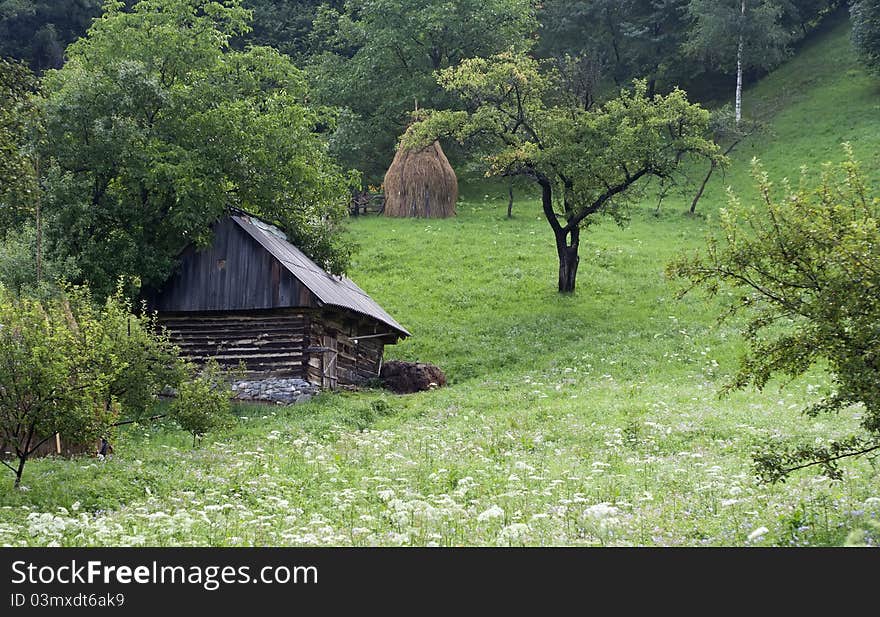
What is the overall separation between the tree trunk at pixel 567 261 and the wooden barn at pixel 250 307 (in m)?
12.7

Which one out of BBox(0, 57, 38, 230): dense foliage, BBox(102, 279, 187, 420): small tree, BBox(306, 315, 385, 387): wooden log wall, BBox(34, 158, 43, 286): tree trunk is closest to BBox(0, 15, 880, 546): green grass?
BBox(102, 279, 187, 420): small tree

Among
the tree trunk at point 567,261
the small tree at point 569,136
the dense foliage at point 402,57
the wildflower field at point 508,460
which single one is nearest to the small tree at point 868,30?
the dense foliage at point 402,57

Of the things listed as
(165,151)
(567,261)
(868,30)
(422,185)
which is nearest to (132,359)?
(165,151)

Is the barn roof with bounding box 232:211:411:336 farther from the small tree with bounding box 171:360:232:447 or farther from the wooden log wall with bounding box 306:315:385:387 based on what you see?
the small tree with bounding box 171:360:232:447

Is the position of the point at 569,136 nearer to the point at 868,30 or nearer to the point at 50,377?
the point at 50,377

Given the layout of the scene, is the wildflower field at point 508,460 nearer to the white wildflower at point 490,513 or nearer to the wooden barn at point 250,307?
the white wildflower at point 490,513

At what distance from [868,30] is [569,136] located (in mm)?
33413

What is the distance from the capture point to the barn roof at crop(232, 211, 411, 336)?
2580 centimetres

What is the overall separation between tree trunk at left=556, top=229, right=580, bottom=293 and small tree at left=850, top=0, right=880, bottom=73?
33.4 m

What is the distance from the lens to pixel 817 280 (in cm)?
1049

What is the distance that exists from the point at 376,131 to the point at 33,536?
48.7 m

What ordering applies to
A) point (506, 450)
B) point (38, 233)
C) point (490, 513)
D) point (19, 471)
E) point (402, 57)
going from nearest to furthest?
point (490, 513) < point (19, 471) < point (506, 450) < point (38, 233) < point (402, 57)

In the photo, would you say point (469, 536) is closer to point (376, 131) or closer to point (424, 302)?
point (424, 302)

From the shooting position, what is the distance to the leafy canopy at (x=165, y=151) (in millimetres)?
25125
